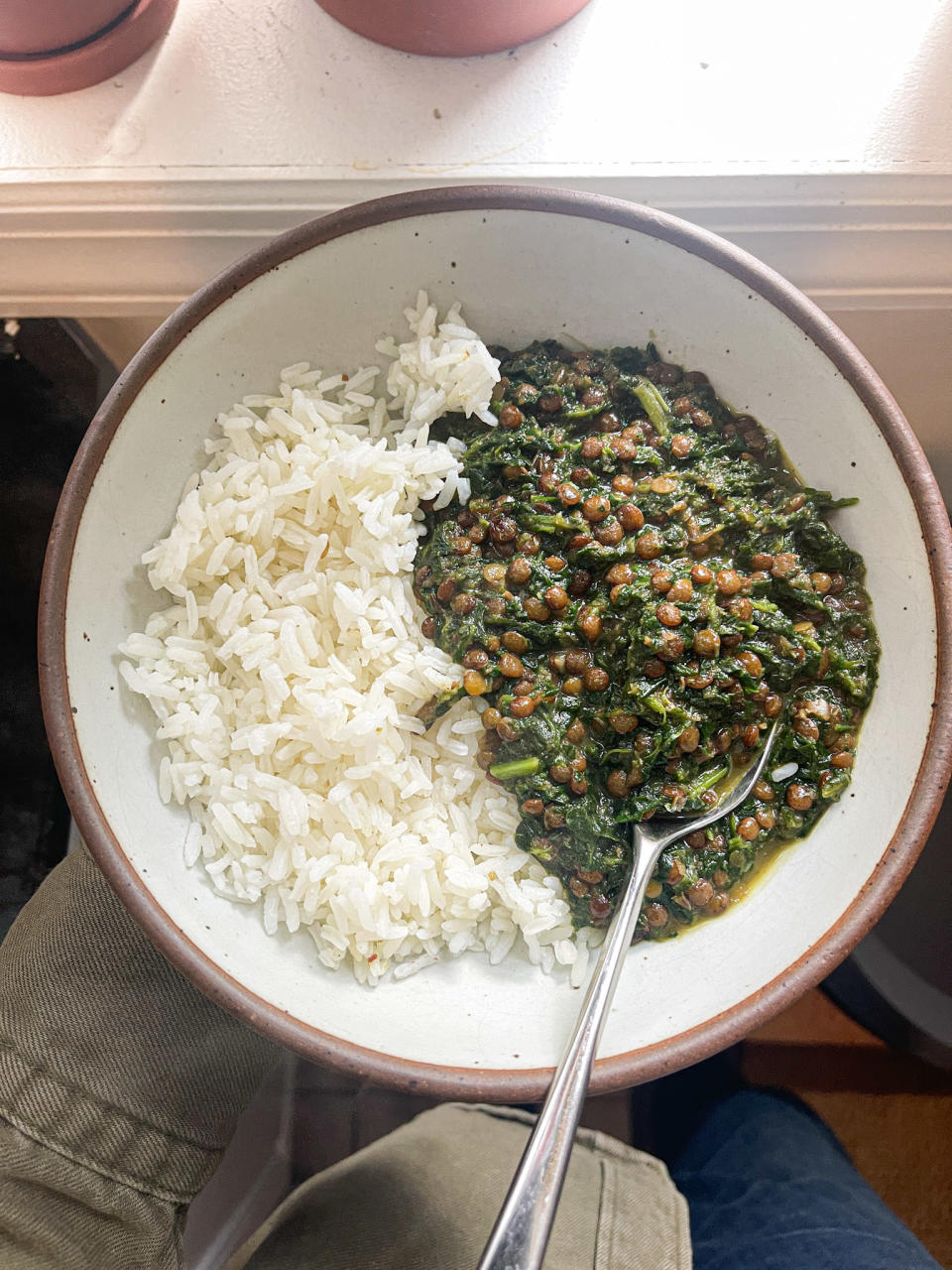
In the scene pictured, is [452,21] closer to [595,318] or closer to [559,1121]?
[595,318]

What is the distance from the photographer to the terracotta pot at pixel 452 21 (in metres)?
1.44

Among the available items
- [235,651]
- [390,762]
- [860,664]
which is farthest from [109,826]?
[860,664]

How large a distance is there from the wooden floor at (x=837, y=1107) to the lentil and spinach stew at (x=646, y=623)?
1184 millimetres

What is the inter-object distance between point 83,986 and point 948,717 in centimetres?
162

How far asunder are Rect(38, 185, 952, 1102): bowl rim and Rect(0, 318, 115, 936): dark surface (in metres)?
0.92

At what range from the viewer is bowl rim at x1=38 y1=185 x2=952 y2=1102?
4.26ft

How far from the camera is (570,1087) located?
4.12ft

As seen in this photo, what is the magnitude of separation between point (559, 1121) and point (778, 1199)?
4.23ft

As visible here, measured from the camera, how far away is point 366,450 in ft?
4.93

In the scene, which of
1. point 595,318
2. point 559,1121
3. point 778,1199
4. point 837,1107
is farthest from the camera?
point 837,1107

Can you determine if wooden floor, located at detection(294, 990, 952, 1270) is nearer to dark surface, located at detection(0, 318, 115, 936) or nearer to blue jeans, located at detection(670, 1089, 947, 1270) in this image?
blue jeans, located at detection(670, 1089, 947, 1270)

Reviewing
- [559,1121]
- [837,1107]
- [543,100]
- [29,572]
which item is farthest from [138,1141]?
[543,100]

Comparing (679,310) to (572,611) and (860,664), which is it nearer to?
(572,611)

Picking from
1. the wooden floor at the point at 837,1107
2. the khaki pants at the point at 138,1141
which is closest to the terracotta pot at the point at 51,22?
the khaki pants at the point at 138,1141
